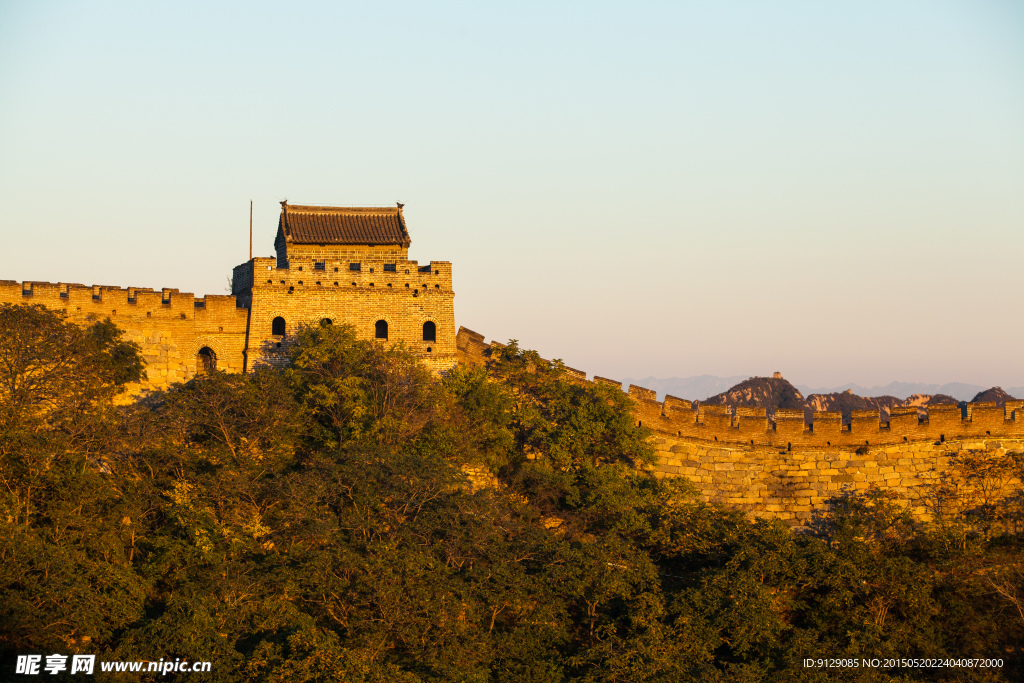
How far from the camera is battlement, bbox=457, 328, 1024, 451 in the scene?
29.3 m

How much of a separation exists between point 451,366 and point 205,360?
6.52 metres

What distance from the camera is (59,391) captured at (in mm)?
26672

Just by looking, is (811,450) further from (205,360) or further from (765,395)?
(765,395)

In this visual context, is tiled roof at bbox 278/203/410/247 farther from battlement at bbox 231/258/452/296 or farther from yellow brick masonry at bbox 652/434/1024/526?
yellow brick masonry at bbox 652/434/1024/526

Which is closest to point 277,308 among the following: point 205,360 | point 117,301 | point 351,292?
point 351,292

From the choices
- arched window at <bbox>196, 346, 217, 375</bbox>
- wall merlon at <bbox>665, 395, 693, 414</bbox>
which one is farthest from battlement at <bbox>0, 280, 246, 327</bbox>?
wall merlon at <bbox>665, 395, 693, 414</bbox>

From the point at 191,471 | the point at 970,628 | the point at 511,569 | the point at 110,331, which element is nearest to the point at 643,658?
the point at 511,569

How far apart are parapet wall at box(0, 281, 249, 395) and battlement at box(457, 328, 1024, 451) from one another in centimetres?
927

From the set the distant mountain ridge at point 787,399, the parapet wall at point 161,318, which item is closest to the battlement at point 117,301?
the parapet wall at point 161,318

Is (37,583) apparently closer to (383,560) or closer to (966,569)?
(383,560)

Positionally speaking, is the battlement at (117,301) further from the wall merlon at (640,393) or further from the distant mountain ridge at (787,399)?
the distant mountain ridge at (787,399)

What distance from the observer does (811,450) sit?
29.4 m

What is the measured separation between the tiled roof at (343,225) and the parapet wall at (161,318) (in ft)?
8.83

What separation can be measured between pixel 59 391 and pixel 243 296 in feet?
19.4
